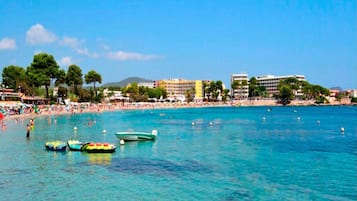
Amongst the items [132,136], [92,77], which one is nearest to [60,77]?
[92,77]

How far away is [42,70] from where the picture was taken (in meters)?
102

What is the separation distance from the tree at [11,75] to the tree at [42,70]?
5.99 m

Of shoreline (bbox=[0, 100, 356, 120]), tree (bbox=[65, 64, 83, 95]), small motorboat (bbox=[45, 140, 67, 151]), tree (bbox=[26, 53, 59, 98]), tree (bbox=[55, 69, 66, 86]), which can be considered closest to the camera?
small motorboat (bbox=[45, 140, 67, 151])

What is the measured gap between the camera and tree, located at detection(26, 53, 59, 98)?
328 feet

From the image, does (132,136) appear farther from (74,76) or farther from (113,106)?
(113,106)

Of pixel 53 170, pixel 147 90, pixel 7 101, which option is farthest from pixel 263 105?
pixel 53 170

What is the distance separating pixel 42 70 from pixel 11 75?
12.7 metres

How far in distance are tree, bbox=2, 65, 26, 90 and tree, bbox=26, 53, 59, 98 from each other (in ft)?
19.6

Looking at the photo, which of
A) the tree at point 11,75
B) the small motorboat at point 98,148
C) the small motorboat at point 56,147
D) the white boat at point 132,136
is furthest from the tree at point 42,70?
the small motorboat at point 98,148

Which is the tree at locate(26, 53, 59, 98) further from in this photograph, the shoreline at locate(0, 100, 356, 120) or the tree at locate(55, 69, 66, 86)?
the shoreline at locate(0, 100, 356, 120)

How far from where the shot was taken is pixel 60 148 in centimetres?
3142

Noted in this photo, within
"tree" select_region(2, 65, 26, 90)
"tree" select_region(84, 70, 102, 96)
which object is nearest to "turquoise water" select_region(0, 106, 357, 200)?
"tree" select_region(2, 65, 26, 90)

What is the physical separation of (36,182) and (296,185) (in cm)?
1358

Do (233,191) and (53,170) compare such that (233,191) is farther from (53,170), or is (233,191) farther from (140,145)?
(140,145)
